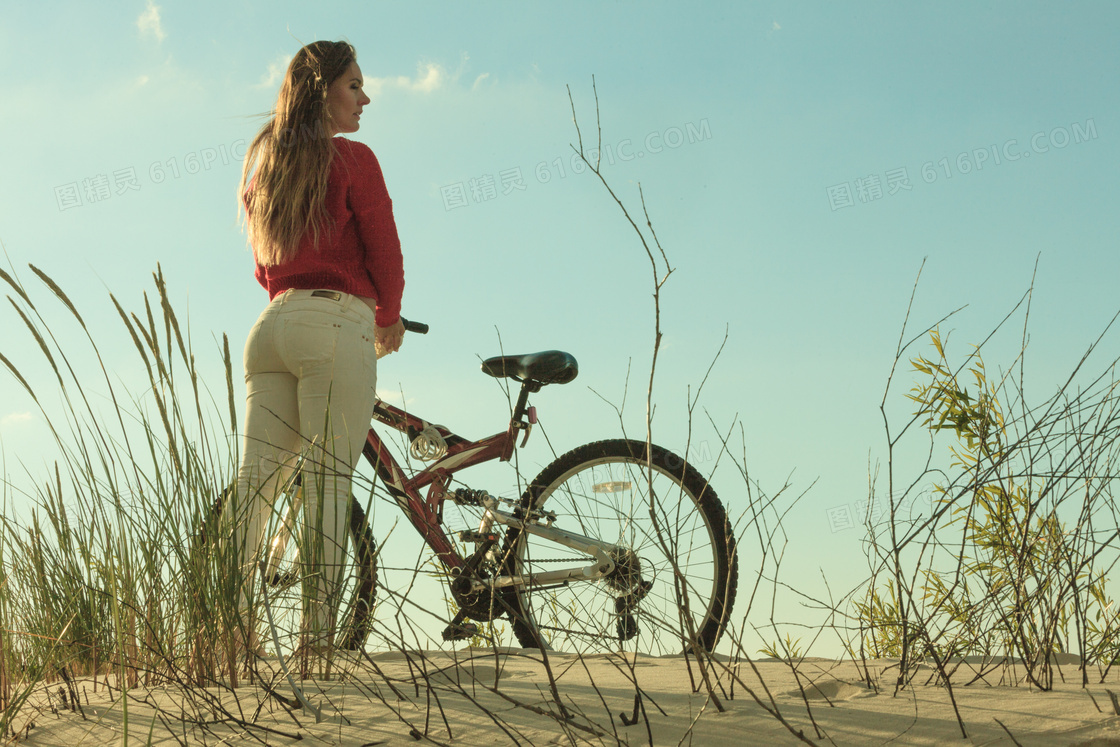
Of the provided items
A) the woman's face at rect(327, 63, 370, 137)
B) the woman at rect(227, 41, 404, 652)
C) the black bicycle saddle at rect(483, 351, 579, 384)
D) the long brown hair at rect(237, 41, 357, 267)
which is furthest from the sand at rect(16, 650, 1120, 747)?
the woman's face at rect(327, 63, 370, 137)

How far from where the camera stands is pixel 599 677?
1884 mm

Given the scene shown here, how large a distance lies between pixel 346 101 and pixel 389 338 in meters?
0.76

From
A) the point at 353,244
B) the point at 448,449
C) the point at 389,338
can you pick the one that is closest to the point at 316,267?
the point at 353,244

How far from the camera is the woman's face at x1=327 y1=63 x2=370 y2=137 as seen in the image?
2713 mm

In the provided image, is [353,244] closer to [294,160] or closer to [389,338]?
[294,160]

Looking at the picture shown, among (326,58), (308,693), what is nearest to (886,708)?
(308,693)

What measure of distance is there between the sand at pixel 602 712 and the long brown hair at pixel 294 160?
1242mm

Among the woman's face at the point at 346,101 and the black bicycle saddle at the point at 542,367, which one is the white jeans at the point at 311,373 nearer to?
the woman's face at the point at 346,101

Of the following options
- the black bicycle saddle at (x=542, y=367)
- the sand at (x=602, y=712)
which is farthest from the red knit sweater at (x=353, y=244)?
the sand at (x=602, y=712)

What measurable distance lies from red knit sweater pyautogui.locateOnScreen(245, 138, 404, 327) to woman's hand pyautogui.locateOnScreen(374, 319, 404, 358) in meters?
0.20

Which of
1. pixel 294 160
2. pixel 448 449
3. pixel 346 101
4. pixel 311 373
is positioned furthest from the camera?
pixel 448 449

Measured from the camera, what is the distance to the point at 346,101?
272 centimetres

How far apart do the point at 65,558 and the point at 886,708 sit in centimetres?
186

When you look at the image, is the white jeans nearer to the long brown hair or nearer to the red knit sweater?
the red knit sweater
